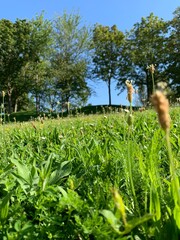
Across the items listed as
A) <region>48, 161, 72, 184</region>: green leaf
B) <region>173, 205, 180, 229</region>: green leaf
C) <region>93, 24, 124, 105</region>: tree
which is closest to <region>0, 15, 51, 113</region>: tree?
<region>93, 24, 124, 105</region>: tree

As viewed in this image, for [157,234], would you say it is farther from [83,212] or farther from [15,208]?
[15,208]

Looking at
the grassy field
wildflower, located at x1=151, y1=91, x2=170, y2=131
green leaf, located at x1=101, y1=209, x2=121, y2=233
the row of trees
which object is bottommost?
the grassy field

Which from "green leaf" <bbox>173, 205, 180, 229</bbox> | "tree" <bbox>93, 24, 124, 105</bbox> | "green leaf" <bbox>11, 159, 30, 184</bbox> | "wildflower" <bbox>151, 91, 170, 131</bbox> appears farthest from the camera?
"tree" <bbox>93, 24, 124, 105</bbox>

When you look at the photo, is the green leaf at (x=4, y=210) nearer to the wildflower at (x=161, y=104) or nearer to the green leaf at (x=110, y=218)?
the green leaf at (x=110, y=218)

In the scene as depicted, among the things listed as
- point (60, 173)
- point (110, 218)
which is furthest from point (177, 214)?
point (60, 173)

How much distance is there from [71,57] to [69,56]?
0.30 meters

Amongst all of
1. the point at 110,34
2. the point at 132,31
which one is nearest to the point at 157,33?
the point at 132,31

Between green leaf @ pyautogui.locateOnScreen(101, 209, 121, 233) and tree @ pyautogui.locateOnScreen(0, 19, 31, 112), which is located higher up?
tree @ pyautogui.locateOnScreen(0, 19, 31, 112)

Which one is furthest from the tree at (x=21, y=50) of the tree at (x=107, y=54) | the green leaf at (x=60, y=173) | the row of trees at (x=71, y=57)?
the green leaf at (x=60, y=173)

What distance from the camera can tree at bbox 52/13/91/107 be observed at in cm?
3912

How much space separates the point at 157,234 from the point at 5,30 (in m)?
39.5

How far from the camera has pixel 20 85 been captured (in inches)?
1522

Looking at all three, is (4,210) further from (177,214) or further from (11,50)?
(11,50)

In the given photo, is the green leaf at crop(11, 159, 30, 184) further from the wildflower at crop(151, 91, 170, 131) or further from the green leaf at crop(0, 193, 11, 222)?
the wildflower at crop(151, 91, 170, 131)
